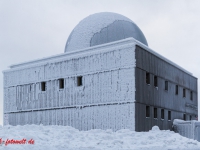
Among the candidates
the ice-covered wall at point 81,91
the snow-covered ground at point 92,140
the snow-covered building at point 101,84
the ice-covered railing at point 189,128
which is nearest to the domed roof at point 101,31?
the snow-covered building at point 101,84

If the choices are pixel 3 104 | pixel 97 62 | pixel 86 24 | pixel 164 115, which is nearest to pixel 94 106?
pixel 97 62

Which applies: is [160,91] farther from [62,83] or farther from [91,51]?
[62,83]

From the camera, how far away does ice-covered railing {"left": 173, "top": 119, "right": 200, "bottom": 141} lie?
88.7ft

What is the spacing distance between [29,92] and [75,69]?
651 centimetres

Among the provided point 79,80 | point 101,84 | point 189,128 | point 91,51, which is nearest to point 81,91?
point 79,80

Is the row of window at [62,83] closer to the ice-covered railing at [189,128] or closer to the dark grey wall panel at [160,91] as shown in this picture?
the dark grey wall panel at [160,91]

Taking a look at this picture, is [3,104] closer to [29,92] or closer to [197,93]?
[29,92]

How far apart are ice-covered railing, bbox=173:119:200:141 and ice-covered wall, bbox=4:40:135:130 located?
8616 mm

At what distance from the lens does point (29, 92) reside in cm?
2908

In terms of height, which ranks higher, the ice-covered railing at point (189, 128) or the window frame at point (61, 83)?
the window frame at point (61, 83)

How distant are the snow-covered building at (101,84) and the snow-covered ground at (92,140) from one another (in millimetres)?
1564

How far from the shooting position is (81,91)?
25.0m

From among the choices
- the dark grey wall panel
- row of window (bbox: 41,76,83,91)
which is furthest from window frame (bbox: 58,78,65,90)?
the dark grey wall panel

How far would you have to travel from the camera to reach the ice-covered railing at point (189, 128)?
27047 millimetres
